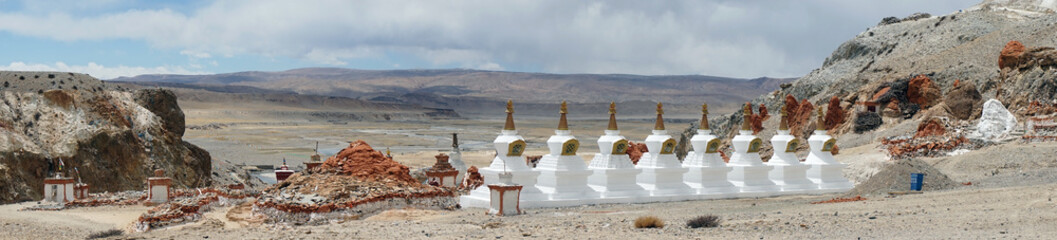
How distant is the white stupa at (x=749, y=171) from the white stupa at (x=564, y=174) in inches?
218

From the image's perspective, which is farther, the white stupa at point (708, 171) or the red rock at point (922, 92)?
the red rock at point (922, 92)

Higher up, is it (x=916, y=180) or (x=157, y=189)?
(x=916, y=180)

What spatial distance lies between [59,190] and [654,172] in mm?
14987

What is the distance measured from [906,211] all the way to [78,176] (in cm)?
2383

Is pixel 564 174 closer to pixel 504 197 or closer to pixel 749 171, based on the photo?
pixel 504 197

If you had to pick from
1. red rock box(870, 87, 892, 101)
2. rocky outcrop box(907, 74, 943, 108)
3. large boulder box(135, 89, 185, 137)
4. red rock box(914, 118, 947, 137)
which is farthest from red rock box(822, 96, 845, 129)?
large boulder box(135, 89, 185, 137)

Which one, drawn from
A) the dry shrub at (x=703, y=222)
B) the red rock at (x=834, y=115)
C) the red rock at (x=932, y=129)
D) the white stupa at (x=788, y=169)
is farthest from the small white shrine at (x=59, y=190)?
the red rock at (x=834, y=115)

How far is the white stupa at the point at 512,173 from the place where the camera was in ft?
80.4

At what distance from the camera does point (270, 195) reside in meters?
22.4

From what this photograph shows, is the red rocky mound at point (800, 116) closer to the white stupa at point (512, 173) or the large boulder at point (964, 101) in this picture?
the large boulder at point (964, 101)

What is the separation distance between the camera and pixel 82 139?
A: 3284 centimetres

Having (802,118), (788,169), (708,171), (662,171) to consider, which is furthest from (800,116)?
(662,171)

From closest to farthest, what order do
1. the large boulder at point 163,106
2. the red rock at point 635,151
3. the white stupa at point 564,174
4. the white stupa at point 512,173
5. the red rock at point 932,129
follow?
the white stupa at point 512,173, the white stupa at point 564,174, the red rock at point 635,151, the large boulder at point 163,106, the red rock at point 932,129

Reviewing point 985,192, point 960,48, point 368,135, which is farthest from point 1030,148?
point 368,135
